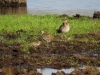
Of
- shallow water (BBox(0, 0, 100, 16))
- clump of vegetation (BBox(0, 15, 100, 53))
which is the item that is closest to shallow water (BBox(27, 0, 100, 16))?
shallow water (BBox(0, 0, 100, 16))

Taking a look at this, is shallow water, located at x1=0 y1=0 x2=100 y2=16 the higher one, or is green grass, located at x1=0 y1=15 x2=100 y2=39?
green grass, located at x1=0 y1=15 x2=100 y2=39

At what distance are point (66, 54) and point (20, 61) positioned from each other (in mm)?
1854

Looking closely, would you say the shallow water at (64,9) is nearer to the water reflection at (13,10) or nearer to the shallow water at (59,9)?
the shallow water at (59,9)

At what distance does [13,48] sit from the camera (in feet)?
48.9

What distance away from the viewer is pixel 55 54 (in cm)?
1455

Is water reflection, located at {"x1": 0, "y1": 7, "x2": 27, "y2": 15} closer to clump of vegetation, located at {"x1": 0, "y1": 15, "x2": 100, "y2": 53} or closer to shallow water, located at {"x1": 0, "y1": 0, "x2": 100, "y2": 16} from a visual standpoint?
shallow water, located at {"x1": 0, "y1": 0, "x2": 100, "y2": 16}

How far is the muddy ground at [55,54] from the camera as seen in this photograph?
12.9 meters

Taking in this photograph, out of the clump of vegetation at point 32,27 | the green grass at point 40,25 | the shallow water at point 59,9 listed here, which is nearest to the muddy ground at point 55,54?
the clump of vegetation at point 32,27

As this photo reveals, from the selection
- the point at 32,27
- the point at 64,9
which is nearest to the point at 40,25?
the point at 32,27

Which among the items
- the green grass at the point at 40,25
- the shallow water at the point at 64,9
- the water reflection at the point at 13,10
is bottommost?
the shallow water at the point at 64,9

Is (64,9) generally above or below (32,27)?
below

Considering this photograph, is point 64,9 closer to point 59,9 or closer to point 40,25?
point 59,9

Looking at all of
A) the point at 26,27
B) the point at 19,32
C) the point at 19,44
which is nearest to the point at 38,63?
the point at 19,44

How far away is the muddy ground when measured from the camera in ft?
42.4
